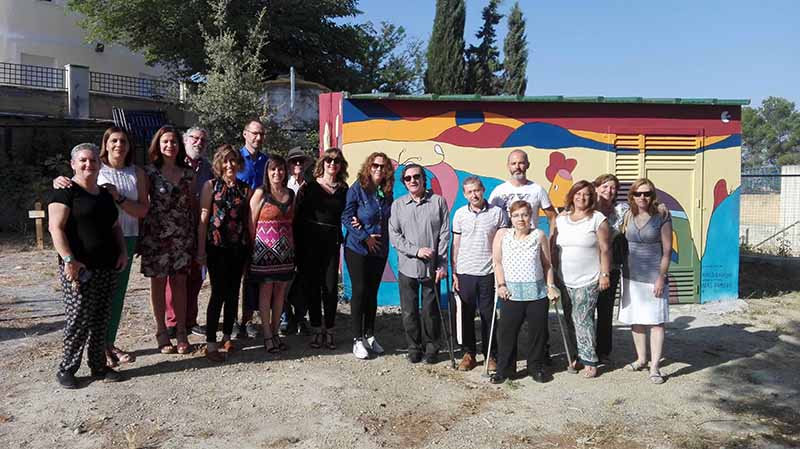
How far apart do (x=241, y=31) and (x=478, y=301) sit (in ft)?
67.7

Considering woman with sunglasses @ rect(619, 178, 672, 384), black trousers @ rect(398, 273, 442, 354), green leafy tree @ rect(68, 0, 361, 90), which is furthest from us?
green leafy tree @ rect(68, 0, 361, 90)

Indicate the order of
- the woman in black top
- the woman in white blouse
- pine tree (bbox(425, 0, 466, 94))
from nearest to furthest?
the woman in black top → the woman in white blouse → pine tree (bbox(425, 0, 466, 94))

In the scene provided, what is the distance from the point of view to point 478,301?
5.23 m

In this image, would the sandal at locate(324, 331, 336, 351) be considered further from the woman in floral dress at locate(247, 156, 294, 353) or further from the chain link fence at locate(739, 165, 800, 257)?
the chain link fence at locate(739, 165, 800, 257)

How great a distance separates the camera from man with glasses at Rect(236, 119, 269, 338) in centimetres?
568

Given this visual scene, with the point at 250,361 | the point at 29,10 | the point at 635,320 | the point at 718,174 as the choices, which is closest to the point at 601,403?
the point at 635,320

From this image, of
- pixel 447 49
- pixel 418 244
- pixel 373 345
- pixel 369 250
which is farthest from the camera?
pixel 447 49

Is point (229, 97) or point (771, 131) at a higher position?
point (771, 131)

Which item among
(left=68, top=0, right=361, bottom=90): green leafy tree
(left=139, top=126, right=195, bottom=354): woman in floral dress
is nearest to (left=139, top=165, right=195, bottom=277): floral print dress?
(left=139, top=126, right=195, bottom=354): woman in floral dress

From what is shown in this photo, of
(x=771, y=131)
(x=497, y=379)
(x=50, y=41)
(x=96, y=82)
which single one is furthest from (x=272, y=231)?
(x=771, y=131)

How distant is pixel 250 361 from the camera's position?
17.3 ft

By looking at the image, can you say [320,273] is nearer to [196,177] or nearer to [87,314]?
[196,177]

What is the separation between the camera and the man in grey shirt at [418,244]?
520cm

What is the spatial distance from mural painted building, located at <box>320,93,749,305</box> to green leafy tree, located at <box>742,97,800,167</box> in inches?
3025
